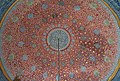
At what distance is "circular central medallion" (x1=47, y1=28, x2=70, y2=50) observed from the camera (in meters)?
8.98

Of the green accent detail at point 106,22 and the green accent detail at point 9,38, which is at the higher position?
the green accent detail at point 9,38

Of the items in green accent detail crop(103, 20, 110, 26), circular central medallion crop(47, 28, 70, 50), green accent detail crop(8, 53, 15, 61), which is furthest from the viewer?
circular central medallion crop(47, 28, 70, 50)

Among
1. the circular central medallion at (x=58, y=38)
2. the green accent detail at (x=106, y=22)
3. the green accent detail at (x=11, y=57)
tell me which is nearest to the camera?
the green accent detail at (x=106, y=22)

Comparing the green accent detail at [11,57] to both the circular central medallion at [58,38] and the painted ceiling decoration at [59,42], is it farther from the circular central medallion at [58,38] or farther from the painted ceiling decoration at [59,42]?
the circular central medallion at [58,38]

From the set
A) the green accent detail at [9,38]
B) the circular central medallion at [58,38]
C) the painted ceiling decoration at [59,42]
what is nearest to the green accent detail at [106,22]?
the painted ceiling decoration at [59,42]

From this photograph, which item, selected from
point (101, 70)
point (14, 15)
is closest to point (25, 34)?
point (14, 15)

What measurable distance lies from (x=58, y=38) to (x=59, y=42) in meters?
0.10

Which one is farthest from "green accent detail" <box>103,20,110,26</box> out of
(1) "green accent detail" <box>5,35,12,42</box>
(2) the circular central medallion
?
(1) "green accent detail" <box>5,35,12,42</box>

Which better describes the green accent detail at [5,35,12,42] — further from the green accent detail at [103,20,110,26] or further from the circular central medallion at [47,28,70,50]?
the green accent detail at [103,20,110,26]

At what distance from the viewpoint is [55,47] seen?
903cm

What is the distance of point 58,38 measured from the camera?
29.4 ft

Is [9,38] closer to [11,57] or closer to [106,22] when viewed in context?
[11,57]

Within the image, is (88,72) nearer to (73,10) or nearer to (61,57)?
(61,57)

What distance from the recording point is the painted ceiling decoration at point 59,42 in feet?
28.7
